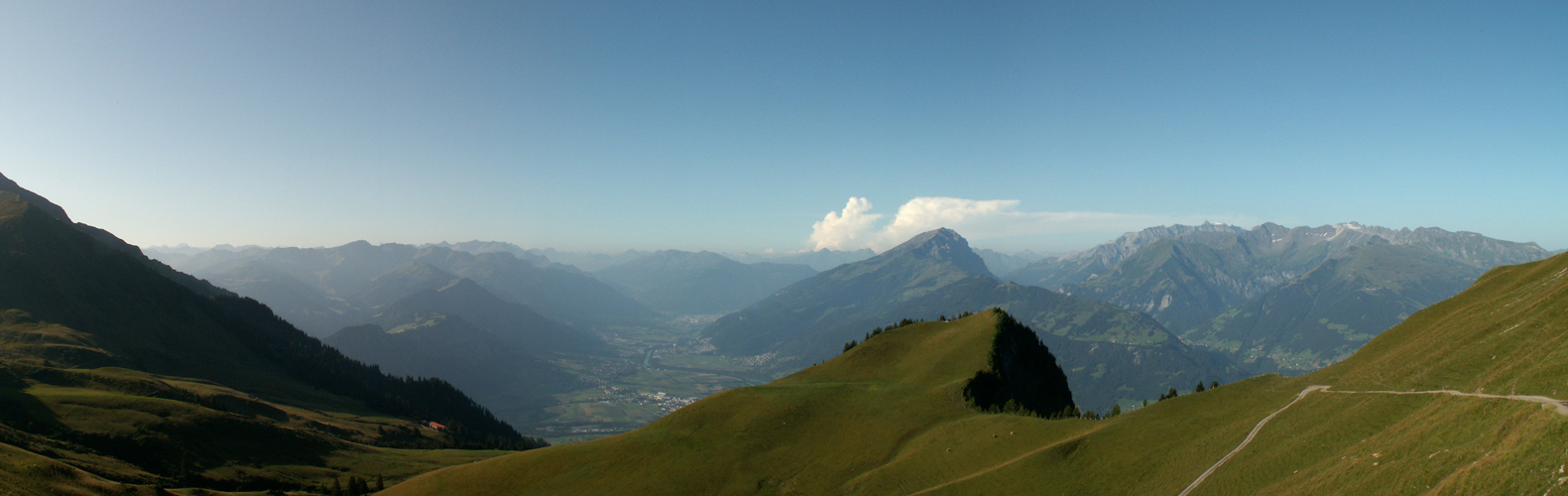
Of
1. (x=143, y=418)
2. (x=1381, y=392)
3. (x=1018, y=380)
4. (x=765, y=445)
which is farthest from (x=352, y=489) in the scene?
(x=1381, y=392)

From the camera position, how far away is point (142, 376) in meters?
154

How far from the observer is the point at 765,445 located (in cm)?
7938

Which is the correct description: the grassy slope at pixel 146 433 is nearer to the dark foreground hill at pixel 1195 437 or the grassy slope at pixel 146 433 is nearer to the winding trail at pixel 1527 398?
the dark foreground hill at pixel 1195 437

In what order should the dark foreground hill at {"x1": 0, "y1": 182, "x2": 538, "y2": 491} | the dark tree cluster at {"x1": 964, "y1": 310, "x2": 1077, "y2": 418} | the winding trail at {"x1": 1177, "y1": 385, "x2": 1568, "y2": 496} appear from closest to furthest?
the winding trail at {"x1": 1177, "y1": 385, "x2": 1568, "y2": 496} < the dark tree cluster at {"x1": 964, "y1": 310, "x2": 1077, "y2": 418} < the dark foreground hill at {"x1": 0, "y1": 182, "x2": 538, "y2": 491}

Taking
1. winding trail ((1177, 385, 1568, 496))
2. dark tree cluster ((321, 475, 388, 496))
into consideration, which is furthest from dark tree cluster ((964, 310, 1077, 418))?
dark tree cluster ((321, 475, 388, 496))

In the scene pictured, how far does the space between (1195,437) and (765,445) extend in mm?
51237

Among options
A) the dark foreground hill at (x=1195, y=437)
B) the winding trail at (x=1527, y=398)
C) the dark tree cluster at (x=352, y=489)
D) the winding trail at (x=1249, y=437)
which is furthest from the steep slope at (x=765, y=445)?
the winding trail at (x=1527, y=398)

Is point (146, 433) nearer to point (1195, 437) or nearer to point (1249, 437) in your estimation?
point (1195, 437)

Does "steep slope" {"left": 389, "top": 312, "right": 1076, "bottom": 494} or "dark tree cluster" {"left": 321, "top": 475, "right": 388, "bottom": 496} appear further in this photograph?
"dark tree cluster" {"left": 321, "top": 475, "right": 388, "bottom": 496}

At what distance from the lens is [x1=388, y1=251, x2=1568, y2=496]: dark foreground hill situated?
3262cm

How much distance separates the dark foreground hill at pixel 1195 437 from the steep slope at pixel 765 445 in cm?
31

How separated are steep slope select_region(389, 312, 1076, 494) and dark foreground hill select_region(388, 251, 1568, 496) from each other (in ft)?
1.00

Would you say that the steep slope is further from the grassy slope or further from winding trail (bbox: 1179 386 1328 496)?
the grassy slope

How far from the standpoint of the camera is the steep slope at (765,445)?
7038 cm
